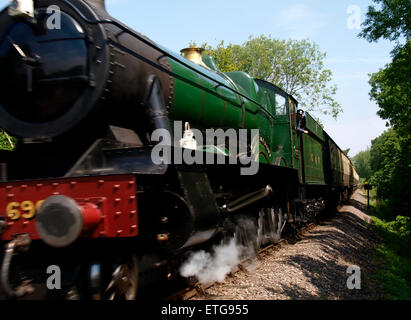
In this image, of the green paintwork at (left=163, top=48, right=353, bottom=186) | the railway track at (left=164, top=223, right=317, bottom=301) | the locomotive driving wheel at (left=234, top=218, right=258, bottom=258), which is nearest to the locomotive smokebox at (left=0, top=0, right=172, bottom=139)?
the green paintwork at (left=163, top=48, right=353, bottom=186)

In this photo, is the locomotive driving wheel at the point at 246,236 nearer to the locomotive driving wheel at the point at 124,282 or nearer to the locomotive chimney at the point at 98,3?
the locomotive driving wheel at the point at 124,282

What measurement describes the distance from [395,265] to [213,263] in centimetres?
498

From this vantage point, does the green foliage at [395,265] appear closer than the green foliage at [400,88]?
Yes

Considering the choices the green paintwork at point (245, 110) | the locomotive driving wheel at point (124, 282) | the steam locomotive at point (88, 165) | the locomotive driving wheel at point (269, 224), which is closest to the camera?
the steam locomotive at point (88, 165)

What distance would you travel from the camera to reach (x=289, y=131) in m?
8.65

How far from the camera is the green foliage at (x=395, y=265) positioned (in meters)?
5.95

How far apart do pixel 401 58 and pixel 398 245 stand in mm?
5389

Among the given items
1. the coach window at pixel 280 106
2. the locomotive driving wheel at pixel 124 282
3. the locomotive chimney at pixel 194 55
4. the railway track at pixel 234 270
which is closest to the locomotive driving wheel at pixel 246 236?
the railway track at pixel 234 270

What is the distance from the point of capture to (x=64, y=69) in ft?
12.0

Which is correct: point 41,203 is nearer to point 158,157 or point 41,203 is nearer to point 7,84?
point 158,157

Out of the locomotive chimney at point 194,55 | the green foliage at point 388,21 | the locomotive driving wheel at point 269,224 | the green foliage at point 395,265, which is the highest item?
the green foliage at point 388,21

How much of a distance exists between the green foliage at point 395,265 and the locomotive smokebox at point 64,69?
15.9ft

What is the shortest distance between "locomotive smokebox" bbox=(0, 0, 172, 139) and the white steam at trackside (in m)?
2.10

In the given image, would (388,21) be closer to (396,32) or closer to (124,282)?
(396,32)
